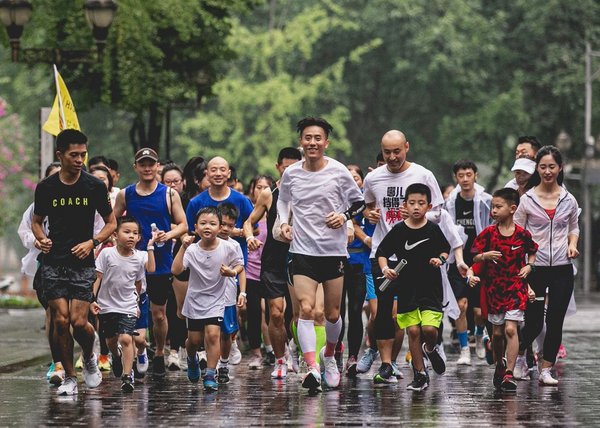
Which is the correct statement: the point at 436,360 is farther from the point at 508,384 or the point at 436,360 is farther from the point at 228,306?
the point at 228,306

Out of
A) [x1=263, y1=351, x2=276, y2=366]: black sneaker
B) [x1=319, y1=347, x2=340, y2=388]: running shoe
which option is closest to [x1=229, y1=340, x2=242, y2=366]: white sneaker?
[x1=263, y1=351, x2=276, y2=366]: black sneaker

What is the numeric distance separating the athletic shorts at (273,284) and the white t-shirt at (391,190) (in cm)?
Result: 125

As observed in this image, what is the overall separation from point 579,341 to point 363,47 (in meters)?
31.3

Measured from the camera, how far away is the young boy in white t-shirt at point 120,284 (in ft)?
44.7

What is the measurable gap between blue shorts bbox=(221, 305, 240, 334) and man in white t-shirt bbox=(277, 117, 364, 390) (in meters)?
1.20

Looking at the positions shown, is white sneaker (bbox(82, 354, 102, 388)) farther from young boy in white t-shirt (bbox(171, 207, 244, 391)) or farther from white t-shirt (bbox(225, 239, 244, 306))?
white t-shirt (bbox(225, 239, 244, 306))

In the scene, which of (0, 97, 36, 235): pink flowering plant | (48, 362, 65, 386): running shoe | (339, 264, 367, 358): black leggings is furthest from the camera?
(0, 97, 36, 235): pink flowering plant

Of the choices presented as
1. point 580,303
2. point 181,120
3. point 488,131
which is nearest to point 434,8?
point 488,131

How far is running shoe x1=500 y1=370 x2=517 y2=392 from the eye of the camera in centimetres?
1279

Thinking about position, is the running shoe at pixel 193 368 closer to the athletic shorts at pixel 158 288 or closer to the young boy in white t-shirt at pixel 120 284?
the young boy in white t-shirt at pixel 120 284

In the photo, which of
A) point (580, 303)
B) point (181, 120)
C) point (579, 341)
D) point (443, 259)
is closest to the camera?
point (443, 259)

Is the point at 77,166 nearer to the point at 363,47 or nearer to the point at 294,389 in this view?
the point at 294,389

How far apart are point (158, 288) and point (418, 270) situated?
8.68 ft

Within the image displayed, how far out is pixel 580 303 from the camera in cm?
3494
